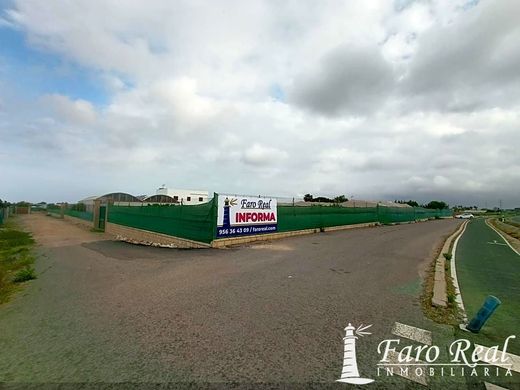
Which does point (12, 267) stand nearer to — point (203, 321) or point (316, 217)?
point (203, 321)

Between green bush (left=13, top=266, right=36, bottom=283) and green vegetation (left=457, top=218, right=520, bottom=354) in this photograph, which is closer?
green vegetation (left=457, top=218, right=520, bottom=354)

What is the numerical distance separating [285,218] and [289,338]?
14227mm

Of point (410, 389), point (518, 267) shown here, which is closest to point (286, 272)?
point (410, 389)

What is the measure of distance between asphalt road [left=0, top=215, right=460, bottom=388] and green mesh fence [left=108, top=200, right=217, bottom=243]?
176 inches

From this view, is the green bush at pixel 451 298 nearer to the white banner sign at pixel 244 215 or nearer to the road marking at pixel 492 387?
the road marking at pixel 492 387

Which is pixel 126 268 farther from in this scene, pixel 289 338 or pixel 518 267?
pixel 518 267

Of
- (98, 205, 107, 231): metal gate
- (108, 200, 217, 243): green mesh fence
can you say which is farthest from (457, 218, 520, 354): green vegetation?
(98, 205, 107, 231): metal gate

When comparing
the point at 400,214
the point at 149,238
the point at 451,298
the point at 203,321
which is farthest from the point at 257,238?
the point at 400,214

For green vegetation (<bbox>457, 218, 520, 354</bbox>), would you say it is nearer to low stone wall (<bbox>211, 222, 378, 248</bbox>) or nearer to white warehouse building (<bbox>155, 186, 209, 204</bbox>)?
low stone wall (<bbox>211, 222, 378, 248</bbox>)

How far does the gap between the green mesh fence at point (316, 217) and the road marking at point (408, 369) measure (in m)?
14.1

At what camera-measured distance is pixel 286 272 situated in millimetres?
8305

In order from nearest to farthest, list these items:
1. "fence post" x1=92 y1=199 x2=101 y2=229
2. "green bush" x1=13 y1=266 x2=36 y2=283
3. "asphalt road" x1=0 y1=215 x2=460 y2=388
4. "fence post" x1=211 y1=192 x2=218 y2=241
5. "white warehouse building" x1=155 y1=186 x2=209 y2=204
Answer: "asphalt road" x1=0 y1=215 x2=460 y2=388
"green bush" x1=13 y1=266 x2=36 y2=283
"fence post" x1=211 y1=192 x2=218 y2=241
"fence post" x1=92 y1=199 x2=101 y2=229
"white warehouse building" x1=155 y1=186 x2=209 y2=204

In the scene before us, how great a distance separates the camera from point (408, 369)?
335 centimetres

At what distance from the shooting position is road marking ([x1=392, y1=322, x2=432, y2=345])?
4.07 m
